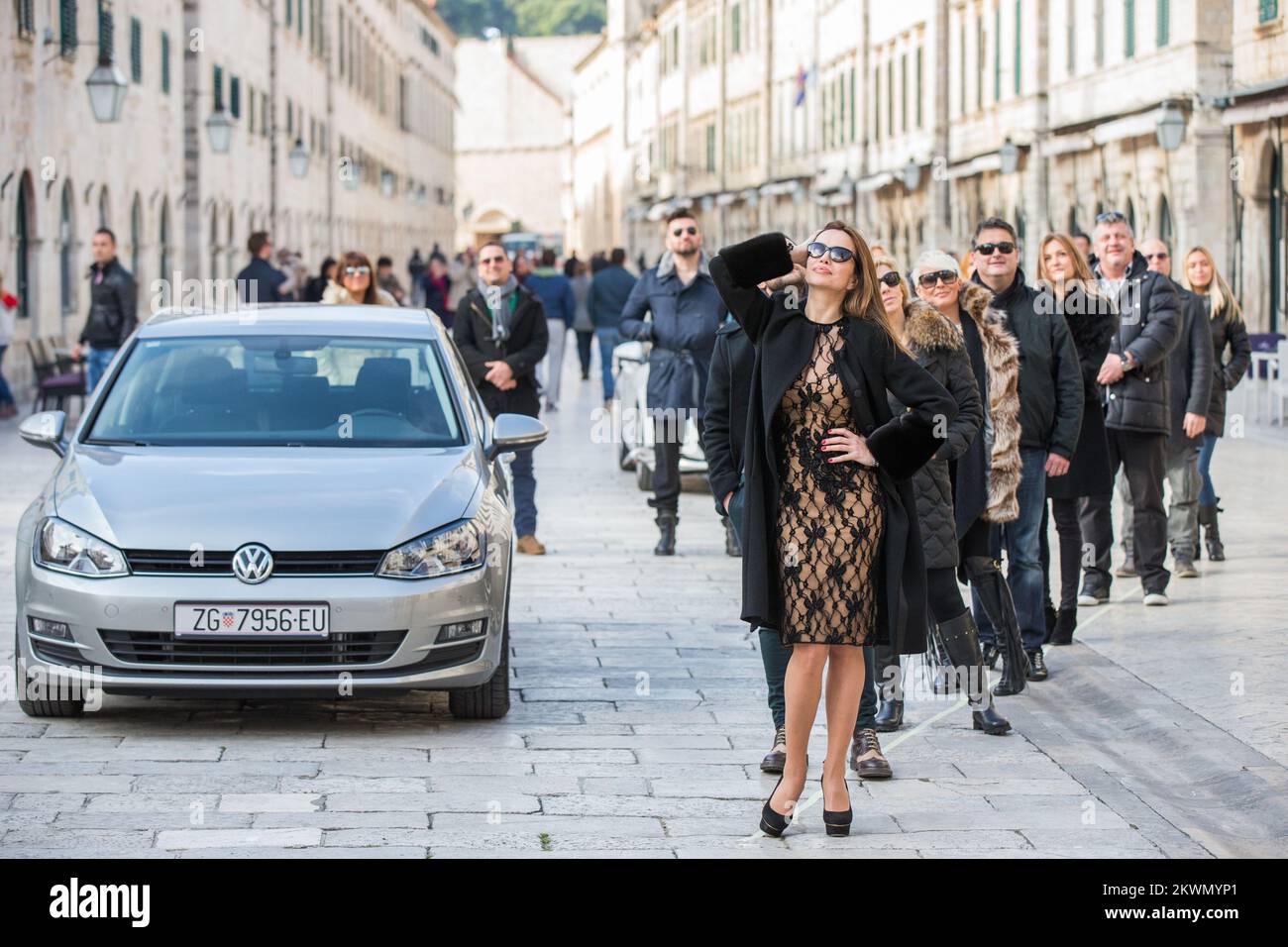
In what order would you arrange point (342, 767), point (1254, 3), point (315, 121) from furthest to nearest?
point (315, 121) → point (1254, 3) → point (342, 767)

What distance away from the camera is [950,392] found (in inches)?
297

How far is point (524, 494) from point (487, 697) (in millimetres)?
5206

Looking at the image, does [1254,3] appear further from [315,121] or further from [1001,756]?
[315,121]

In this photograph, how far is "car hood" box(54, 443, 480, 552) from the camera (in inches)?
304

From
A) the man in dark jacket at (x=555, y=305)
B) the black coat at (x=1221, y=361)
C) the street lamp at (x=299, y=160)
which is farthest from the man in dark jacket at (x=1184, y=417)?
the street lamp at (x=299, y=160)

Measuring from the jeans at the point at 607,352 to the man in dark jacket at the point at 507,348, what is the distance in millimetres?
11560

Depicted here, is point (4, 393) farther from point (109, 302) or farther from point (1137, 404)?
point (1137, 404)

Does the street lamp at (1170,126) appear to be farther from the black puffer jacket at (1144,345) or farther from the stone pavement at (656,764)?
the stone pavement at (656,764)

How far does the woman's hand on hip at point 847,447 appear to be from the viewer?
626cm

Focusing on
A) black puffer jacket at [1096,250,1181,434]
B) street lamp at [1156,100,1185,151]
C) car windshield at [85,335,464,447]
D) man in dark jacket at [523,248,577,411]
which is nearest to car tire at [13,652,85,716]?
car windshield at [85,335,464,447]

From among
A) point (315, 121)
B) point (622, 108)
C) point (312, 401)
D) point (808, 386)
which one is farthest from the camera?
point (622, 108)
